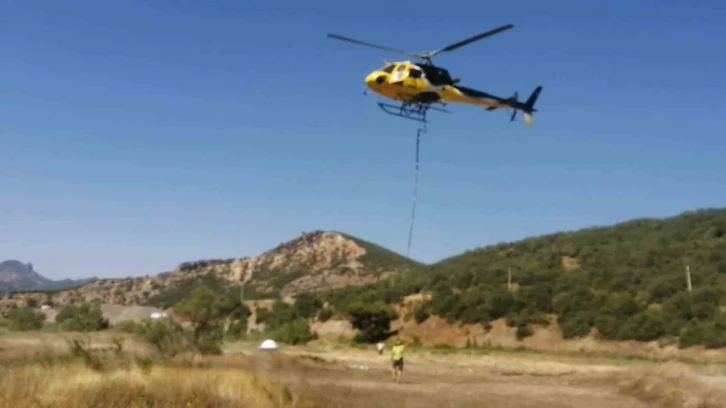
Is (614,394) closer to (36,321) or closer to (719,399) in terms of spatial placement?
(719,399)

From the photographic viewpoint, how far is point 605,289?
58.7 metres

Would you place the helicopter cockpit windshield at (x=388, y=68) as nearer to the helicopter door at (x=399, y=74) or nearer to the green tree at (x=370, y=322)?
the helicopter door at (x=399, y=74)

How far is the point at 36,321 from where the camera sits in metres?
58.8

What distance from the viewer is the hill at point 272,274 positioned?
4756 inches

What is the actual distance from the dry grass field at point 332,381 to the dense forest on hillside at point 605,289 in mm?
7274

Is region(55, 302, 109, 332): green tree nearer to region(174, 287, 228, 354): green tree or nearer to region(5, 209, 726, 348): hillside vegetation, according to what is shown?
region(5, 209, 726, 348): hillside vegetation

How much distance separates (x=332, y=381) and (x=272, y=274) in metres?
115

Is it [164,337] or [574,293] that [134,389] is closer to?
[164,337]

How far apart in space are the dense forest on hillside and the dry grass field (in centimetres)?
727

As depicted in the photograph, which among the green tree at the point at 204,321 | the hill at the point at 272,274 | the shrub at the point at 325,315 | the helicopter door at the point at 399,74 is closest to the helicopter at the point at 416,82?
the helicopter door at the point at 399,74

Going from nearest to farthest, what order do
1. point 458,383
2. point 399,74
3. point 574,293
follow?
1. point 399,74
2. point 458,383
3. point 574,293

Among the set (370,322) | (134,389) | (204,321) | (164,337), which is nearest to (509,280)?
(370,322)

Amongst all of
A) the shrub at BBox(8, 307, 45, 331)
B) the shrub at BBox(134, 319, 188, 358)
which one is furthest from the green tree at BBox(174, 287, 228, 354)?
the shrub at BBox(8, 307, 45, 331)

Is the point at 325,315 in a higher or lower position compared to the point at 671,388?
higher
